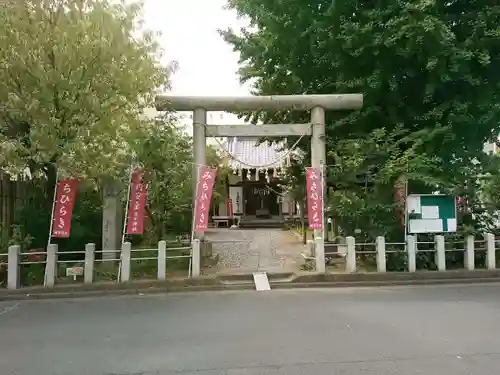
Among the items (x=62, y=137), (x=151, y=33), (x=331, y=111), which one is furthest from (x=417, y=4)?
(x=62, y=137)

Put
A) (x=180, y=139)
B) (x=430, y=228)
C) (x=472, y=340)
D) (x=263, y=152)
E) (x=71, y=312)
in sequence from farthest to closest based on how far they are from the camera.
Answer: (x=263, y=152)
(x=180, y=139)
(x=430, y=228)
(x=71, y=312)
(x=472, y=340)

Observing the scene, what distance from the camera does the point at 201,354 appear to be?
224 inches

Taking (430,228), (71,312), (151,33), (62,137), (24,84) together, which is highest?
(151,33)

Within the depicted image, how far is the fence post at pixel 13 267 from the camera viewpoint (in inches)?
408

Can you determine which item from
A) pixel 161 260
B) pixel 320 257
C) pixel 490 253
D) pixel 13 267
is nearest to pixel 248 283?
pixel 320 257

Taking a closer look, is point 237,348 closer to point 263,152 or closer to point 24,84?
point 24,84

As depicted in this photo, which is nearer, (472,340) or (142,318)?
(472,340)

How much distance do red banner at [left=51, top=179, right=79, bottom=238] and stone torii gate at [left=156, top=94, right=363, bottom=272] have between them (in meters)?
3.19

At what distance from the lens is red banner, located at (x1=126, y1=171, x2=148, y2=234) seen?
38.4 ft

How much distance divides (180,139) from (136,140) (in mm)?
1892

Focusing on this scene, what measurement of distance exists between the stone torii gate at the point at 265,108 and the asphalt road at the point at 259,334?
4.45 metres

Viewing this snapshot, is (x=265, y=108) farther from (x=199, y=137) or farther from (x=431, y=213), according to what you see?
(x=431, y=213)

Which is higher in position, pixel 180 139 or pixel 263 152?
pixel 263 152

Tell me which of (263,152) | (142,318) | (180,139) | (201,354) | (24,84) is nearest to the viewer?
(201,354)
